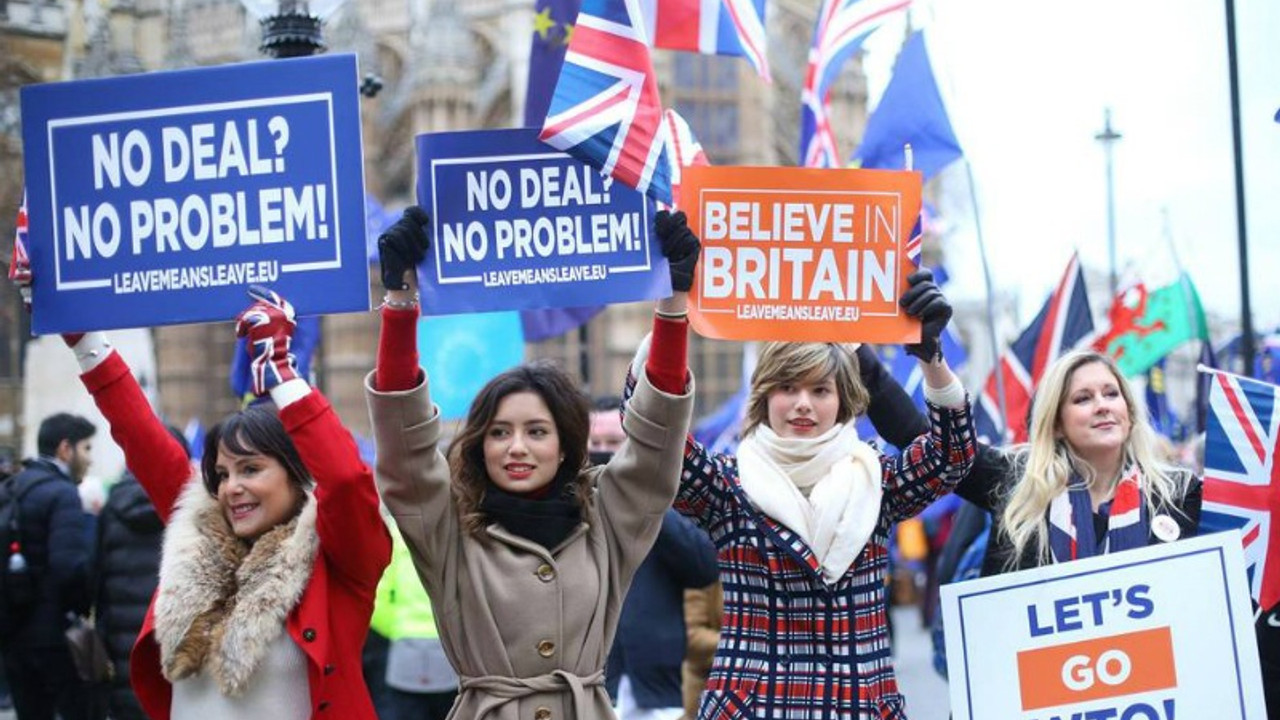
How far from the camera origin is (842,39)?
9.66m

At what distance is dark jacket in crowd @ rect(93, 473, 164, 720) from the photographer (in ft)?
24.4

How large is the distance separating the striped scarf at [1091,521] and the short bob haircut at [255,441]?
2041 millimetres

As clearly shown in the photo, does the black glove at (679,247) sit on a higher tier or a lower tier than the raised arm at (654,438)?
higher

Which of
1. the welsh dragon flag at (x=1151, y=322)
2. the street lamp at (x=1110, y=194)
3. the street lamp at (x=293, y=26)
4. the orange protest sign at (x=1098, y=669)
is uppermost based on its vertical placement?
the street lamp at (x=1110, y=194)

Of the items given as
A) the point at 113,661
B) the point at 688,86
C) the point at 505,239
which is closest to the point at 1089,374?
the point at 505,239

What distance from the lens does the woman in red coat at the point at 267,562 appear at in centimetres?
414

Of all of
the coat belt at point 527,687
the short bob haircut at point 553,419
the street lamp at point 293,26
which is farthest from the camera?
the street lamp at point 293,26

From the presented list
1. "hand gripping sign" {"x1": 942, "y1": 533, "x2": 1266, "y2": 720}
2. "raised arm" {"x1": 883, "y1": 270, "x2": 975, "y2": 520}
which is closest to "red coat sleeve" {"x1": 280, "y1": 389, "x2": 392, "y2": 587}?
"raised arm" {"x1": 883, "y1": 270, "x2": 975, "y2": 520}

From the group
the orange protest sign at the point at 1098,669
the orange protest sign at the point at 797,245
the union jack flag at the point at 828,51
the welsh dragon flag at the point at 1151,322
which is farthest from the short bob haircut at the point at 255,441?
the welsh dragon flag at the point at 1151,322

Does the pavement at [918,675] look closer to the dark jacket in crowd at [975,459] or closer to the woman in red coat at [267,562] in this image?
the dark jacket in crowd at [975,459]

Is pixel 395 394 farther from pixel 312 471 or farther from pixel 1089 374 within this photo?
pixel 1089 374

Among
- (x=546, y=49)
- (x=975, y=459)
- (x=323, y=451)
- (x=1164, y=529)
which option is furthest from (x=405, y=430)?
(x=546, y=49)

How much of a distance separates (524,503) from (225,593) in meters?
0.75

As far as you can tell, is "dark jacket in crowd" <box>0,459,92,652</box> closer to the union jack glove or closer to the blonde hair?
the union jack glove
